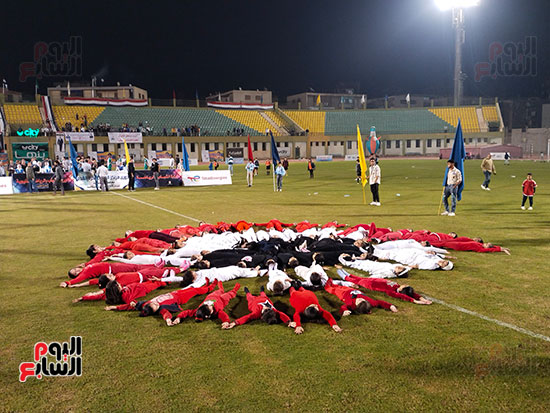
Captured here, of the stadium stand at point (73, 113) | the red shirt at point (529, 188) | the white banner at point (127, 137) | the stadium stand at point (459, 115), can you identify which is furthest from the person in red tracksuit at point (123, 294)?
the stadium stand at point (459, 115)

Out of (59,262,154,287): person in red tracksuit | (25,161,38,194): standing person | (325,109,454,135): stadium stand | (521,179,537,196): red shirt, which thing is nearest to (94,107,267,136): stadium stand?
(325,109,454,135): stadium stand

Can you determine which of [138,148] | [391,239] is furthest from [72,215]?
[138,148]

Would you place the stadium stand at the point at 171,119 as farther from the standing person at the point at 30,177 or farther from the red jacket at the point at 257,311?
the red jacket at the point at 257,311

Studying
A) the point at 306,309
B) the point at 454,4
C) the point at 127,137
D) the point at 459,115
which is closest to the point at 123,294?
the point at 306,309

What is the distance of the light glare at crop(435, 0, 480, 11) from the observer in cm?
5916

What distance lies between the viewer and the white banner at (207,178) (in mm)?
30500

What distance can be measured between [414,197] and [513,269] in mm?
12309

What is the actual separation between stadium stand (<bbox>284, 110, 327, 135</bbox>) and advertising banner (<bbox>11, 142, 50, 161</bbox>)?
43.2 m

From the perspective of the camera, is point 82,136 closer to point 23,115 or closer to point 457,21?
point 23,115

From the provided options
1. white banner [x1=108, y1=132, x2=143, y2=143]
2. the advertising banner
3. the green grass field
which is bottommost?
the green grass field

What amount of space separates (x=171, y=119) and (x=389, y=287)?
67.6m

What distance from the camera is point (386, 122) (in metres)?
77.8

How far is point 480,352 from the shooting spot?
5.10m

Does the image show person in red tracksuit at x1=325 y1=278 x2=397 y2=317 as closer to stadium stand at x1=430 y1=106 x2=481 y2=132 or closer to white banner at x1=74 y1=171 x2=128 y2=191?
white banner at x1=74 y1=171 x2=128 y2=191
